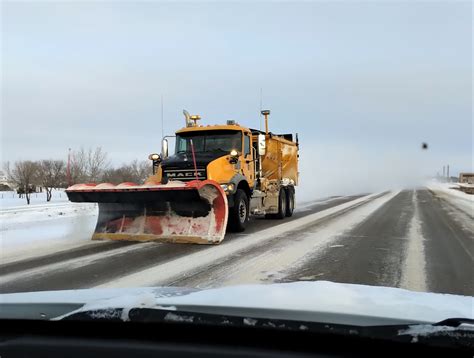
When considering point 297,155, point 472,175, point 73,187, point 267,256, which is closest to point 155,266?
point 267,256

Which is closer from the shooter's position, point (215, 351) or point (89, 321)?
point (215, 351)

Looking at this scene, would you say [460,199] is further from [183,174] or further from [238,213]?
[183,174]

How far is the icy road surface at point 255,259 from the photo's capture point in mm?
6008

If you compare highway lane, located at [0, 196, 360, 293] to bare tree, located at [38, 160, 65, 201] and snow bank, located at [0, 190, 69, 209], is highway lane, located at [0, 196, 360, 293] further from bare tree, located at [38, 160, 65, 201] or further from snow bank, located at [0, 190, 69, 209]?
bare tree, located at [38, 160, 65, 201]

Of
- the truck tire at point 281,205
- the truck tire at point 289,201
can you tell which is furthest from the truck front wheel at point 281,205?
the truck tire at point 289,201

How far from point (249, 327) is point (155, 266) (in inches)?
201

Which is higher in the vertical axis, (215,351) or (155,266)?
(215,351)

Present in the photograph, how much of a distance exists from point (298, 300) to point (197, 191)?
6.47 m

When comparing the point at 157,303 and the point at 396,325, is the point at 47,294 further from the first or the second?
the point at 396,325

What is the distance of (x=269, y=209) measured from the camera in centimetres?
1459

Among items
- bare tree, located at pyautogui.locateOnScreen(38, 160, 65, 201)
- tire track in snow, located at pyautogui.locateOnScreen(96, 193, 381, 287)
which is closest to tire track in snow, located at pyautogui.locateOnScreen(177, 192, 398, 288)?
tire track in snow, located at pyautogui.locateOnScreen(96, 193, 381, 287)

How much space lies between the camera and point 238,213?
10984mm

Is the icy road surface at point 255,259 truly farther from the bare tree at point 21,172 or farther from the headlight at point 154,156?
the bare tree at point 21,172

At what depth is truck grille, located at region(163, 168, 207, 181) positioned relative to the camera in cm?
1069
